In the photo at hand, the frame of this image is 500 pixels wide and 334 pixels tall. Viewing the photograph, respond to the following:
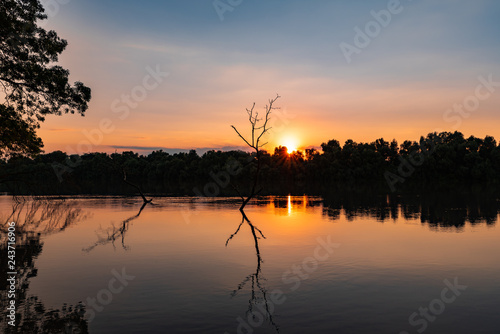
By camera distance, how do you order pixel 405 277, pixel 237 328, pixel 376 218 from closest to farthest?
pixel 237 328 < pixel 405 277 < pixel 376 218

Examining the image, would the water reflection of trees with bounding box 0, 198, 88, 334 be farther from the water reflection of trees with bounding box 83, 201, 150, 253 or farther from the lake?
the water reflection of trees with bounding box 83, 201, 150, 253

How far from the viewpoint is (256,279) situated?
18891mm

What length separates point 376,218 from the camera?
141 ft

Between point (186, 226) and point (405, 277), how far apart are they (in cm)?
2281

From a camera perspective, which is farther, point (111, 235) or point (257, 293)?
point (111, 235)

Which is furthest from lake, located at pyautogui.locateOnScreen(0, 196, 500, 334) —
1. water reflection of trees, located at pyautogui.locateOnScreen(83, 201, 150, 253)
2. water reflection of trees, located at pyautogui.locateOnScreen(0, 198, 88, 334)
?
water reflection of trees, located at pyautogui.locateOnScreen(83, 201, 150, 253)

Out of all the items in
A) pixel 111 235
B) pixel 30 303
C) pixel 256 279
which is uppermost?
pixel 111 235

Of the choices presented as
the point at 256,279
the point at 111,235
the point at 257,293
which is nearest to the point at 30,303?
the point at 257,293

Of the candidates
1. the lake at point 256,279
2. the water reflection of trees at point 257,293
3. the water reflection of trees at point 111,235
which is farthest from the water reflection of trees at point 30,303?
the water reflection of trees at point 257,293

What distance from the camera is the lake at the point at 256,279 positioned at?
44.8 ft

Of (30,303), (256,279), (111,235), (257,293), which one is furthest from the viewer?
(111,235)

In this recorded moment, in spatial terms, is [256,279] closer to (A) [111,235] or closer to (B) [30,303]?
(B) [30,303]

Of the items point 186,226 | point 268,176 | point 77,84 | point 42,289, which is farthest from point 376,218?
point 268,176

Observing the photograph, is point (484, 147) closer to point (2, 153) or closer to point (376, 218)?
point (376, 218)
